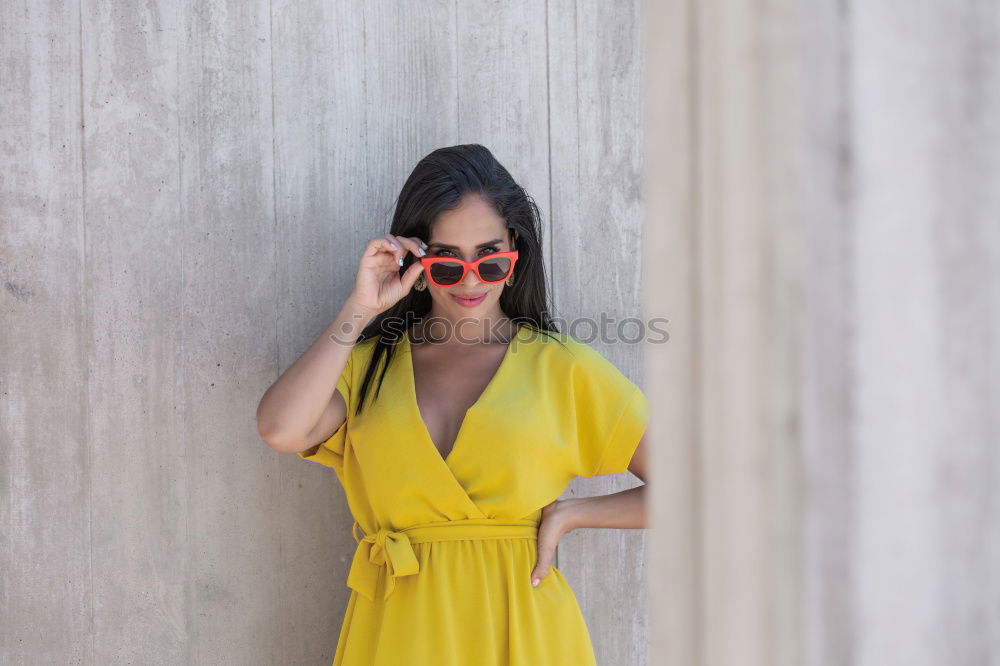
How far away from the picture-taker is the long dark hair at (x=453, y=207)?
2203mm

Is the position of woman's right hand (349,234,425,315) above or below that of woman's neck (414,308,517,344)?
above

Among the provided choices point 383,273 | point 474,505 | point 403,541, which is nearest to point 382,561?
point 403,541

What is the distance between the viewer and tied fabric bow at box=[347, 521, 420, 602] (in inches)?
80.0

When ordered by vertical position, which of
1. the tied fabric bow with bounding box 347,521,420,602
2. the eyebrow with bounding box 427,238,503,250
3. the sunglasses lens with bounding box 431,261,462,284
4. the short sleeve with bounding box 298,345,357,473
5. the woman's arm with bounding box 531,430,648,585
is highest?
the eyebrow with bounding box 427,238,503,250

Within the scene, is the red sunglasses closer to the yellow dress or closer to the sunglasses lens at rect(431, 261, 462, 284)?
the sunglasses lens at rect(431, 261, 462, 284)

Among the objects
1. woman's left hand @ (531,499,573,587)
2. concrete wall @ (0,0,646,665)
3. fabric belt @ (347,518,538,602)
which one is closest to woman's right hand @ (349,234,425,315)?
concrete wall @ (0,0,646,665)

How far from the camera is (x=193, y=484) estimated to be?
2.37 meters

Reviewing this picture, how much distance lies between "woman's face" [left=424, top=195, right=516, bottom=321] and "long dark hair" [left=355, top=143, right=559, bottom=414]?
0.08ft

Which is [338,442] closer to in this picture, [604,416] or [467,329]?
[467,329]

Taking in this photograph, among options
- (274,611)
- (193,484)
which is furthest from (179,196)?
(274,611)

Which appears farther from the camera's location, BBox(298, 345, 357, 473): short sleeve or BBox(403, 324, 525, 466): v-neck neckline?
BBox(298, 345, 357, 473): short sleeve

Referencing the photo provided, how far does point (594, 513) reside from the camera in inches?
89.2

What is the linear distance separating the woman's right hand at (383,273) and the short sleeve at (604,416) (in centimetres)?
46

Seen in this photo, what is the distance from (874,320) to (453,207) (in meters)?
1.70
